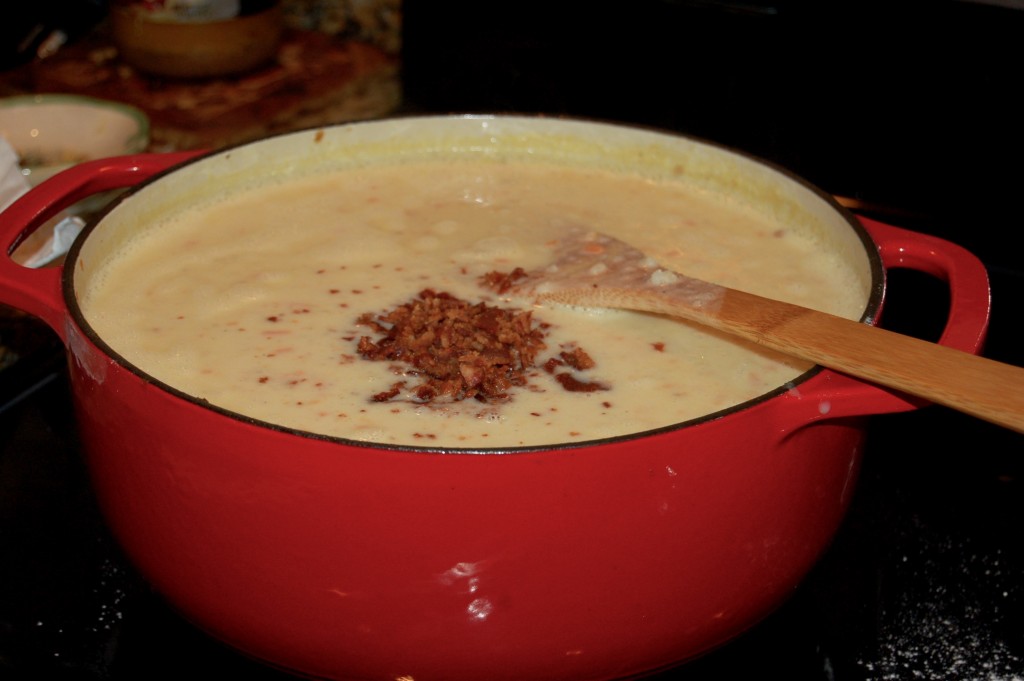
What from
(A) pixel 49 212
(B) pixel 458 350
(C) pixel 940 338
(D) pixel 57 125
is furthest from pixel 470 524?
(D) pixel 57 125

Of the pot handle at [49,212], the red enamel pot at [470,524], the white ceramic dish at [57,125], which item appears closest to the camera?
the red enamel pot at [470,524]

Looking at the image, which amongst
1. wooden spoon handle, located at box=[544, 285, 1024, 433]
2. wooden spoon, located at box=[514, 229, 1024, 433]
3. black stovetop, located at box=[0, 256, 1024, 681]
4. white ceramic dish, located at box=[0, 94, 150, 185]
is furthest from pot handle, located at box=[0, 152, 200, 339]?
white ceramic dish, located at box=[0, 94, 150, 185]

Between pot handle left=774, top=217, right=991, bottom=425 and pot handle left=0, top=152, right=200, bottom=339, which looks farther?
pot handle left=0, top=152, right=200, bottom=339

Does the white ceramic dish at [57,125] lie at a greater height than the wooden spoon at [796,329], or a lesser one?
lesser

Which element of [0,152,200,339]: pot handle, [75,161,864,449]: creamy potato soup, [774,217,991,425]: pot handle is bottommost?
[75,161,864,449]: creamy potato soup

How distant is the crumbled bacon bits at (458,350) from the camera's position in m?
0.88

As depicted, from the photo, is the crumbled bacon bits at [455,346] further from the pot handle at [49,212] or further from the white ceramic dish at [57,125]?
the white ceramic dish at [57,125]

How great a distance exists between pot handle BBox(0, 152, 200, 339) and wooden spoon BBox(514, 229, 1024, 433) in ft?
1.24

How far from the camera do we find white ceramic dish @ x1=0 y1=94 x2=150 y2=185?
1652mm

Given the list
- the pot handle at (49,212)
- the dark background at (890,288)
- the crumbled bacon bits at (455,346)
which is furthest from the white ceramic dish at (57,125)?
the crumbled bacon bits at (455,346)

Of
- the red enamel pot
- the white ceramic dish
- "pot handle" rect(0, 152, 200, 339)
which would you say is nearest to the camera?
the red enamel pot

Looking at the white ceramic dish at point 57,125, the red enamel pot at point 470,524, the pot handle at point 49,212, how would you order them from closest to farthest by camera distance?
the red enamel pot at point 470,524 < the pot handle at point 49,212 < the white ceramic dish at point 57,125

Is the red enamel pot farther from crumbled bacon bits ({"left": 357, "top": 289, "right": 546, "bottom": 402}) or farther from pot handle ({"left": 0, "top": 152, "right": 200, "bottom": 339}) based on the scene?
crumbled bacon bits ({"left": 357, "top": 289, "right": 546, "bottom": 402})

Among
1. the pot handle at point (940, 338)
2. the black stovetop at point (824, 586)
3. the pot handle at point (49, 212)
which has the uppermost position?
the pot handle at point (940, 338)
